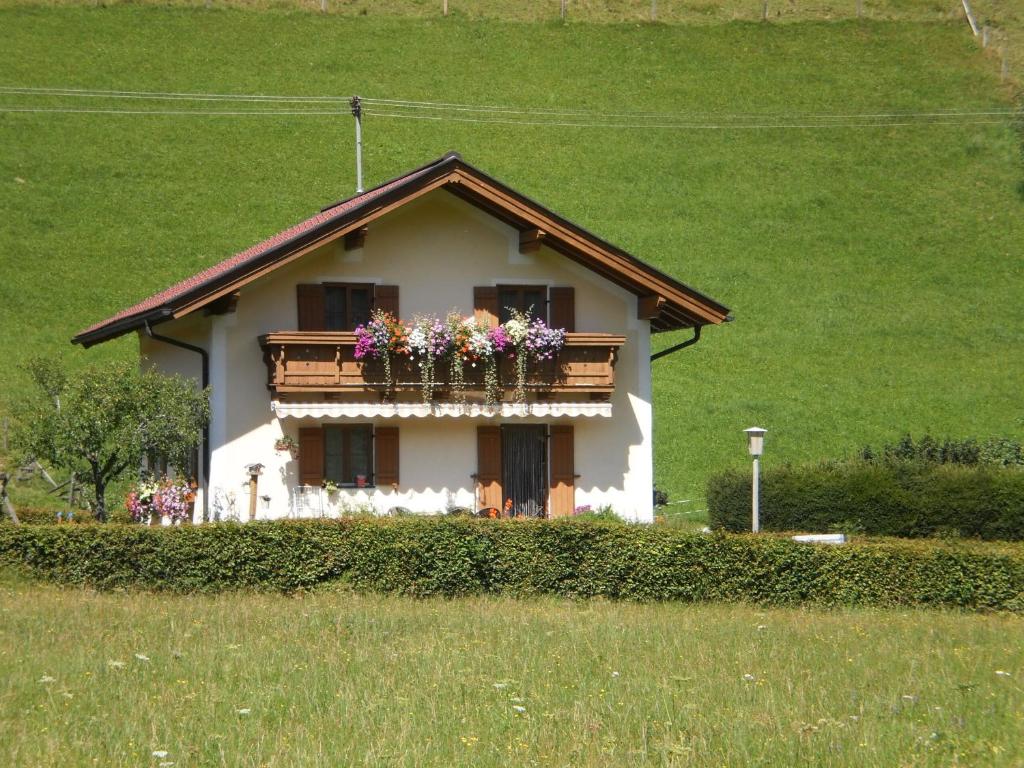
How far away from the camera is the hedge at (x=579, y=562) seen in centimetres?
1670

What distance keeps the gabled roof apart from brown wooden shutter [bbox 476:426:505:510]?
11.7ft

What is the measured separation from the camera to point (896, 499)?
24953mm

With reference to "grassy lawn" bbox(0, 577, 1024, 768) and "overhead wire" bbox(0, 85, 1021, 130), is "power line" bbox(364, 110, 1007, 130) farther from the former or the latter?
"grassy lawn" bbox(0, 577, 1024, 768)

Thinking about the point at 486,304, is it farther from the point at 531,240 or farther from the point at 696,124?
the point at 696,124

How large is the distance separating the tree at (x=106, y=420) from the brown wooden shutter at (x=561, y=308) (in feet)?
21.3

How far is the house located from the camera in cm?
2150

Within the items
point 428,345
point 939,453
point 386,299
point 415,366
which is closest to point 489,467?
point 415,366

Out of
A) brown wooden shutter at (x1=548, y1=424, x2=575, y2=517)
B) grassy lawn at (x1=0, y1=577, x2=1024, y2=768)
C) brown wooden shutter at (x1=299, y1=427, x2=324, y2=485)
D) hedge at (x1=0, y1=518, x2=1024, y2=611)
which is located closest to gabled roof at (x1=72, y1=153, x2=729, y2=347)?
brown wooden shutter at (x1=548, y1=424, x2=575, y2=517)

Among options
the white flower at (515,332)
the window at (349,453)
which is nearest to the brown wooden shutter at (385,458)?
the window at (349,453)

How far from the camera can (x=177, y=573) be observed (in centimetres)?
1655

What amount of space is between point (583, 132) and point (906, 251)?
1461cm

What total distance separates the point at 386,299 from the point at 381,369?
1600mm

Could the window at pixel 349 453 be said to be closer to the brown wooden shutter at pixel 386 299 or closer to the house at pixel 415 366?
the house at pixel 415 366

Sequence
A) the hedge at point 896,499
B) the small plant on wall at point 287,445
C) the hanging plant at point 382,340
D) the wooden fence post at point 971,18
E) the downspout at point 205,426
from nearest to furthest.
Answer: the hanging plant at point 382,340, the downspout at point 205,426, the small plant on wall at point 287,445, the hedge at point 896,499, the wooden fence post at point 971,18
